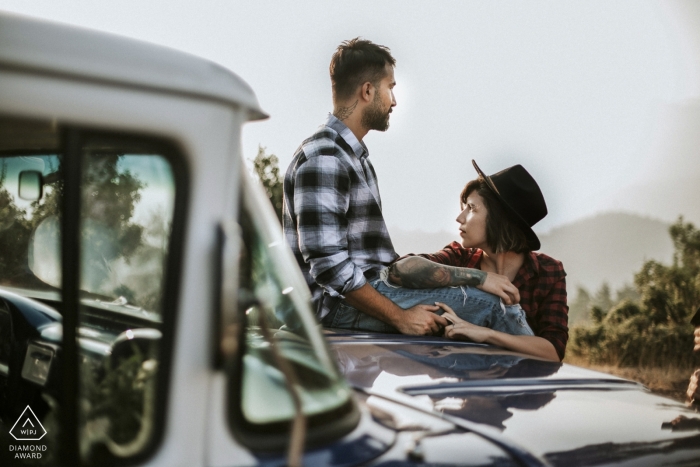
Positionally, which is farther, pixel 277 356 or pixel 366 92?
pixel 366 92

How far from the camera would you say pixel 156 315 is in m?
0.97

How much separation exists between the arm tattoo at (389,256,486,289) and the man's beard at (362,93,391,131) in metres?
1.09

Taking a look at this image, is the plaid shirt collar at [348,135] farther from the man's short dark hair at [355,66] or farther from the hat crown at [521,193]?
the hat crown at [521,193]

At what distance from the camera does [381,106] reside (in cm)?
409

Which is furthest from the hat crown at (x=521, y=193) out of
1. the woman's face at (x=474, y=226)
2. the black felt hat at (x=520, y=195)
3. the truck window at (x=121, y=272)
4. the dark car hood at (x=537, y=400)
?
the truck window at (x=121, y=272)

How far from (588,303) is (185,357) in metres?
13.3

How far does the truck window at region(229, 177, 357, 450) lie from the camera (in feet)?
3.31

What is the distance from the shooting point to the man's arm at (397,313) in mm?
3020

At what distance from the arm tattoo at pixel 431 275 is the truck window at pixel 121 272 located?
7.57ft

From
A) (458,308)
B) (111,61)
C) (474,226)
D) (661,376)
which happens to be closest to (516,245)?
(474,226)

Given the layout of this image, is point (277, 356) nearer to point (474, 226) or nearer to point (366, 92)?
point (474, 226)

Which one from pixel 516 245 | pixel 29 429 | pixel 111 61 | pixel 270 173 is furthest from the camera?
pixel 270 173

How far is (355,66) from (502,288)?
172 cm

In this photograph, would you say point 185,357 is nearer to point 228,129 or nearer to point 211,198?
point 211,198
